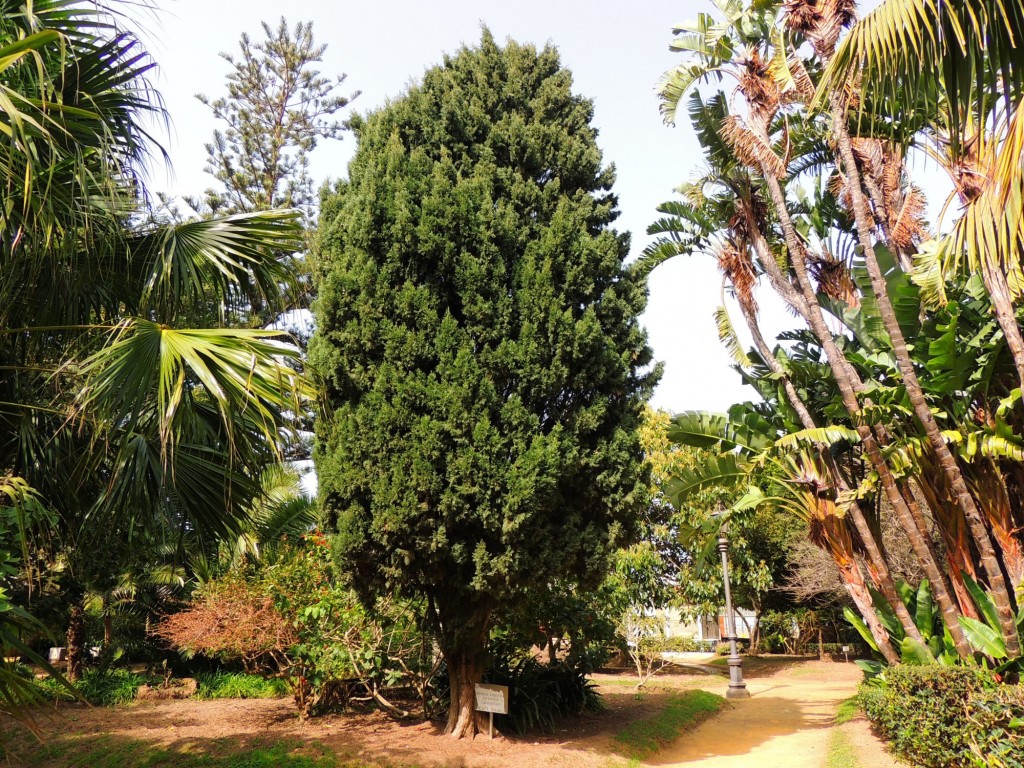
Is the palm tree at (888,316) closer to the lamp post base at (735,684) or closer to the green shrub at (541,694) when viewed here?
the green shrub at (541,694)

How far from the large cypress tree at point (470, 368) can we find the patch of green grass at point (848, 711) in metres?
5.47

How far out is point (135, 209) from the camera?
644cm

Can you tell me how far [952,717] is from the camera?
7.52 meters

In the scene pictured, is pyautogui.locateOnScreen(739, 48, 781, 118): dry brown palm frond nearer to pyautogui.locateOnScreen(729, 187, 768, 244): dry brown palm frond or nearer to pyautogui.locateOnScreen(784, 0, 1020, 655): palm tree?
pyautogui.locateOnScreen(784, 0, 1020, 655): palm tree

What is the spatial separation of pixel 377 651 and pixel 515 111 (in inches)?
329

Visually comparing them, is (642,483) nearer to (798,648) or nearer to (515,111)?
(515,111)

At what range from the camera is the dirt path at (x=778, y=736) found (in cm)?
894

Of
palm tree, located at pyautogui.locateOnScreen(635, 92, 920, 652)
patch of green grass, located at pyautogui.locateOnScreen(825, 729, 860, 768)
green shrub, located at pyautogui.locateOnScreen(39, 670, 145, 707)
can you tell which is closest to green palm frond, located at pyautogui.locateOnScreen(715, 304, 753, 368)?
palm tree, located at pyautogui.locateOnScreen(635, 92, 920, 652)

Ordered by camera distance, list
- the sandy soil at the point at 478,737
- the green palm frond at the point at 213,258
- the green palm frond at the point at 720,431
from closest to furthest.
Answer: the green palm frond at the point at 213,258, the sandy soil at the point at 478,737, the green palm frond at the point at 720,431

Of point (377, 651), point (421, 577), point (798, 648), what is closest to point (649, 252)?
point (421, 577)

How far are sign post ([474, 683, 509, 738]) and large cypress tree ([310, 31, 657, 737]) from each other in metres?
0.26

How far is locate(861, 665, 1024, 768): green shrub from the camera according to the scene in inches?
272

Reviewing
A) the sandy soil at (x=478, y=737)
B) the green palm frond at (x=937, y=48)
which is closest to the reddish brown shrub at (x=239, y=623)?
the sandy soil at (x=478, y=737)

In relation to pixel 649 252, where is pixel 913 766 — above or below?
below
